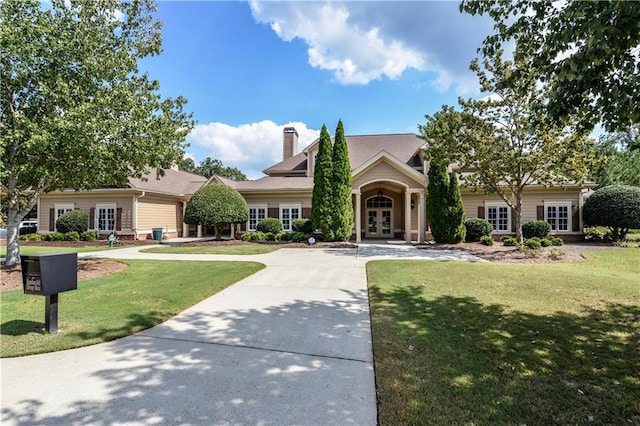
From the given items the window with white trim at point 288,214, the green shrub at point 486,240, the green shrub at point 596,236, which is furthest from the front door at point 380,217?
the green shrub at point 596,236

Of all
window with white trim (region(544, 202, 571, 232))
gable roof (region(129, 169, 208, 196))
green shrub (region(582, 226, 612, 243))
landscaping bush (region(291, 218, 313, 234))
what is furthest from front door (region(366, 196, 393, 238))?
gable roof (region(129, 169, 208, 196))

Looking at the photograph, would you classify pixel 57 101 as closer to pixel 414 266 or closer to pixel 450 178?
pixel 414 266

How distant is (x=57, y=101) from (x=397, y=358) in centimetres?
997

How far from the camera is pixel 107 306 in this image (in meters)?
5.80

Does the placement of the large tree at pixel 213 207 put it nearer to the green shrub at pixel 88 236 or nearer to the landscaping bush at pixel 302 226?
the landscaping bush at pixel 302 226

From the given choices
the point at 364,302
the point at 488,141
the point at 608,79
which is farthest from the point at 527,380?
the point at 488,141

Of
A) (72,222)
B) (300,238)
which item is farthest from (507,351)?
(72,222)

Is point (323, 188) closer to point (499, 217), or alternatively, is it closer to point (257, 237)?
point (257, 237)

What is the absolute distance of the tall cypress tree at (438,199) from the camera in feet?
55.0

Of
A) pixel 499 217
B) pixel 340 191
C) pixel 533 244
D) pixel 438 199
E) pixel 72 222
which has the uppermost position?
pixel 340 191

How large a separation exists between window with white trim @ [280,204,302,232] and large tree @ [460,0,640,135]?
55.1 feet

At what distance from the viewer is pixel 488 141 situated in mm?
13859

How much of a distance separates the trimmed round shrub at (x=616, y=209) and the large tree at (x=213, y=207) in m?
20.1

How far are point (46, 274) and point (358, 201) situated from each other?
15935mm
